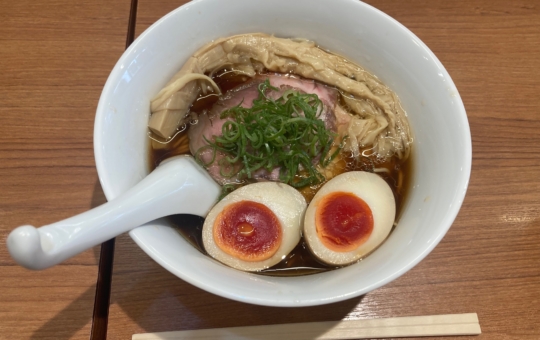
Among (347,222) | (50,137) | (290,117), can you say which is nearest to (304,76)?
(290,117)

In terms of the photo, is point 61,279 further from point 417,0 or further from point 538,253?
point 417,0

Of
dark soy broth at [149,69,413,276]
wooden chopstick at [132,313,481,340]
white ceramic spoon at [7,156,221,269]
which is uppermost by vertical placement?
white ceramic spoon at [7,156,221,269]

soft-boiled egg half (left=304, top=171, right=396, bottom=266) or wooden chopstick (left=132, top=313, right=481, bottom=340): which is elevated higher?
soft-boiled egg half (left=304, top=171, right=396, bottom=266)

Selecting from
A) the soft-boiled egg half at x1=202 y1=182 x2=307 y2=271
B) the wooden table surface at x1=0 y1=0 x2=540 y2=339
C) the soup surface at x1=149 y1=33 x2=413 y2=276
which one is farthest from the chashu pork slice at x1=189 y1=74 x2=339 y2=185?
the wooden table surface at x1=0 y1=0 x2=540 y2=339

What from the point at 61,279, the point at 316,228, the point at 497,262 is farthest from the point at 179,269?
the point at 497,262

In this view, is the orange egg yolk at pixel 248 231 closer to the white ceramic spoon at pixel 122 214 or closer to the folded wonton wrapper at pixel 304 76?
the white ceramic spoon at pixel 122 214

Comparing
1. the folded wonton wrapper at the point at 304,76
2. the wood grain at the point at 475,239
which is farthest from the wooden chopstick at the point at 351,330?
the folded wonton wrapper at the point at 304,76

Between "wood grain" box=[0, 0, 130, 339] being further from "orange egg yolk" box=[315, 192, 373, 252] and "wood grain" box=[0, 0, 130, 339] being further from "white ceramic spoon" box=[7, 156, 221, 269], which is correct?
"orange egg yolk" box=[315, 192, 373, 252]
